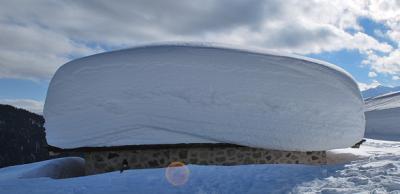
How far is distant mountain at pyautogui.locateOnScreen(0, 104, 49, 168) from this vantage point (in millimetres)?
68125

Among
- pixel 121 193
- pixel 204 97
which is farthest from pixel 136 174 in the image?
pixel 204 97

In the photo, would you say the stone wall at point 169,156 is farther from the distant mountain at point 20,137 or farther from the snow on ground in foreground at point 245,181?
the distant mountain at point 20,137

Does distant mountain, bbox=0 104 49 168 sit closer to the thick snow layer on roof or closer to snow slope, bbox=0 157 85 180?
snow slope, bbox=0 157 85 180

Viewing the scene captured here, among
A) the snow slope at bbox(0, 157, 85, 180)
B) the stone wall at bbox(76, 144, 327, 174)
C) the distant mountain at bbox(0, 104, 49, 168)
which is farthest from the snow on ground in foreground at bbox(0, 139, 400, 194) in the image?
the distant mountain at bbox(0, 104, 49, 168)

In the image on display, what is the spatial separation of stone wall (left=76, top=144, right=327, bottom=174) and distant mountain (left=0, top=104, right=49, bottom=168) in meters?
57.8

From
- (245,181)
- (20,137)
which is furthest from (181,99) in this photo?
(20,137)

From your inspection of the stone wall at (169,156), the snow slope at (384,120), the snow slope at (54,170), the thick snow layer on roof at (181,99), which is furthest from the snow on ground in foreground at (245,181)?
the snow slope at (384,120)

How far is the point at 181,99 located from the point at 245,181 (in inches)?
173

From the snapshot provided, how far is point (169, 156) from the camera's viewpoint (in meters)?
12.5

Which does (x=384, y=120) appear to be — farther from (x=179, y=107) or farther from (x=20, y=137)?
(x=20, y=137)

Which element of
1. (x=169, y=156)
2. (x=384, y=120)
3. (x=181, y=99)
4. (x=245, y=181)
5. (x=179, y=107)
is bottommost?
(x=245, y=181)

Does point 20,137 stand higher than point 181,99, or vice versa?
point 20,137

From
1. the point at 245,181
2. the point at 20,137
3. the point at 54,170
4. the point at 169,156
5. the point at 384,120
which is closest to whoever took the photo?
the point at 245,181

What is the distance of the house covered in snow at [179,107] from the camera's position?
12.4m
